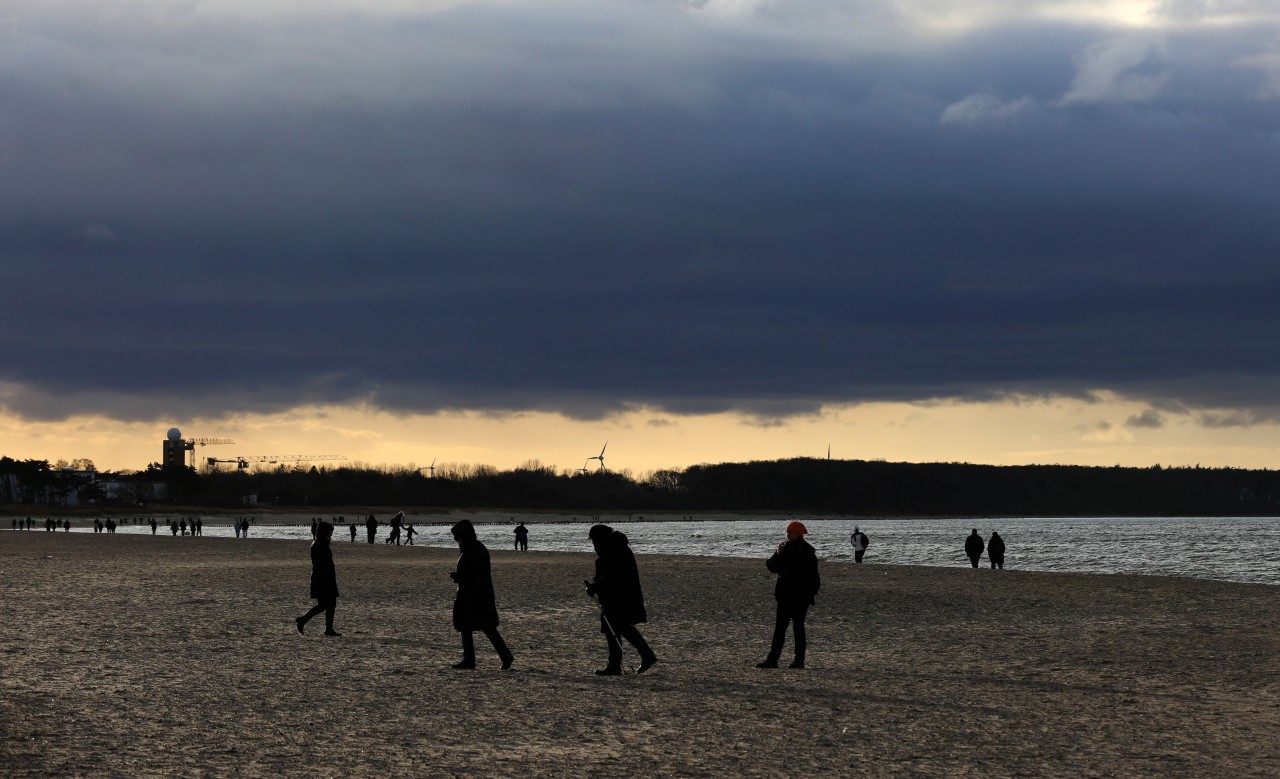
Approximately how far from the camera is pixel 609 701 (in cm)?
1295

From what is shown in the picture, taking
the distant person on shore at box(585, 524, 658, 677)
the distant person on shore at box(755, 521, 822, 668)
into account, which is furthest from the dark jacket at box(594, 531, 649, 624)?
the distant person on shore at box(755, 521, 822, 668)

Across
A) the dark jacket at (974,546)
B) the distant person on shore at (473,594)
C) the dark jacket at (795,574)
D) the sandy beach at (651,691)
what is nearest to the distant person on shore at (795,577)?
the dark jacket at (795,574)

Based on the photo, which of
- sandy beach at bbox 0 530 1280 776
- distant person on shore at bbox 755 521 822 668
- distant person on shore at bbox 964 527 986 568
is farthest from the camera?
distant person on shore at bbox 964 527 986 568

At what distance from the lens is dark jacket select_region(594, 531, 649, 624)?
1481 cm

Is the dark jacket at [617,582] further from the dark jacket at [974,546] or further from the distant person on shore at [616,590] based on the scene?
the dark jacket at [974,546]

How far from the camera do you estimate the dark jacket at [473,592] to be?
15117 mm

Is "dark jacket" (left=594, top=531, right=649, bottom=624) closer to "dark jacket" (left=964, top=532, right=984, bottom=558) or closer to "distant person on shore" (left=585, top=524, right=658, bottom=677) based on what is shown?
"distant person on shore" (left=585, top=524, right=658, bottom=677)

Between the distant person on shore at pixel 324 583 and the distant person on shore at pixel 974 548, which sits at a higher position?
the distant person on shore at pixel 324 583

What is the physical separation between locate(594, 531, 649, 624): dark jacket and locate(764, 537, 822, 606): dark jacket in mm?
1571

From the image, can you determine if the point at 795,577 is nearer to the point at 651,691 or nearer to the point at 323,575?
the point at 651,691

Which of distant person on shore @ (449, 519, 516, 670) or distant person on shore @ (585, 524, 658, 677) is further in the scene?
distant person on shore @ (449, 519, 516, 670)

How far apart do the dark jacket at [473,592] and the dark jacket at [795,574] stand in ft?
10.3

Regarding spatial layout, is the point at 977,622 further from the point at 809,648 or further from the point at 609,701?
the point at 609,701

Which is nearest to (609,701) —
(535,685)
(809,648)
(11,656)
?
(535,685)
